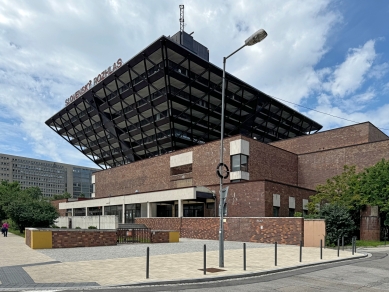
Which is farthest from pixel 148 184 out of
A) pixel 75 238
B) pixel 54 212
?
pixel 75 238

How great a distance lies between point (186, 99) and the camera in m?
53.7

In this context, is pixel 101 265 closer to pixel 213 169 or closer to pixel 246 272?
pixel 246 272

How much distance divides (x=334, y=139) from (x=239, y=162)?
Result: 19425 mm

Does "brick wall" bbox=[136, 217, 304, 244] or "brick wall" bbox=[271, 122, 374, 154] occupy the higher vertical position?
"brick wall" bbox=[271, 122, 374, 154]

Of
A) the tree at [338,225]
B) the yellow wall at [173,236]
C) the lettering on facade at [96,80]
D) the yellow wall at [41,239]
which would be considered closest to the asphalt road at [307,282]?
the tree at [338,225]

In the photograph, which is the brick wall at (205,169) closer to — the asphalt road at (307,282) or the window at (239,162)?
the window at (239,162)

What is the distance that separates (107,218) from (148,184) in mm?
14871

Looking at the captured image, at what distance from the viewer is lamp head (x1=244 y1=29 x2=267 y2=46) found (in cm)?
1192

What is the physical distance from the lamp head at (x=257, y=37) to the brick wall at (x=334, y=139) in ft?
132

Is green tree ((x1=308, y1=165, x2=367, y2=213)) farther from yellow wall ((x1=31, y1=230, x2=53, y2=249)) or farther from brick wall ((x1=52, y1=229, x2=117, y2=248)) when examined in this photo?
yellow wall ((x1=31, y1=230, x2=53, y2=249))

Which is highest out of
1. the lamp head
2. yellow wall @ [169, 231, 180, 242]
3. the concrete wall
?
the lamp head

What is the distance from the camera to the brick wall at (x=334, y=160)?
40.9 metres

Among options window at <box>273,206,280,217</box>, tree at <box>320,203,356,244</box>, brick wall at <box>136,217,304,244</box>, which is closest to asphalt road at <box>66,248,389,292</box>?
tree at <box>320,203,356,244</box>

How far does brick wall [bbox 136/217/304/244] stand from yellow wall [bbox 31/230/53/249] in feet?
49.0
